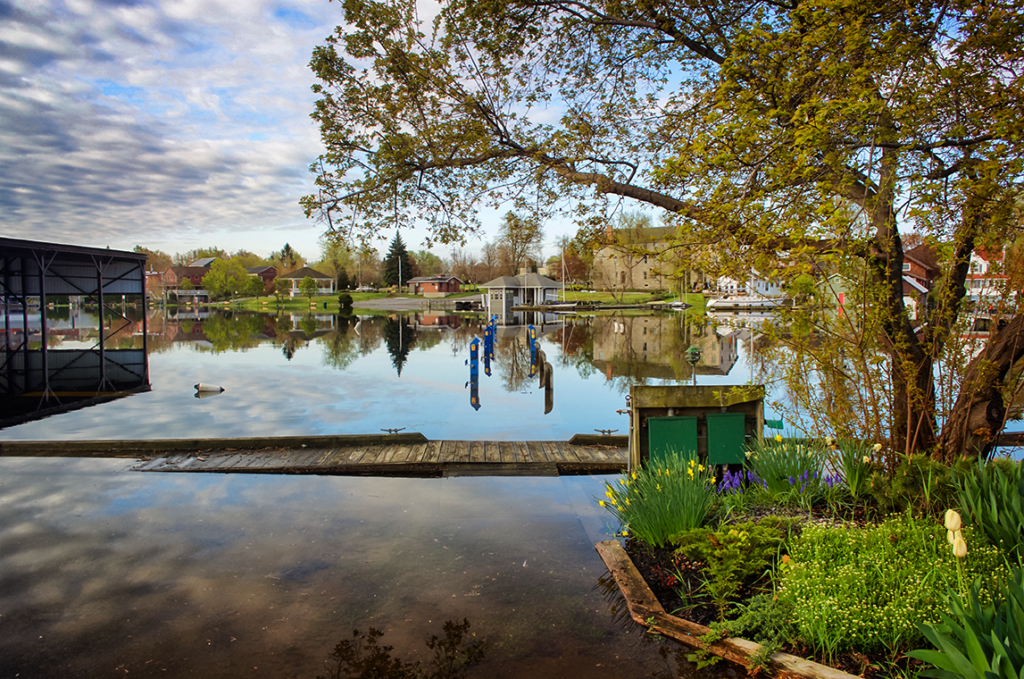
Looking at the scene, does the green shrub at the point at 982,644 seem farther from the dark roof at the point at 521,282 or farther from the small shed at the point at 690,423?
the dark roof at the point at 521,282

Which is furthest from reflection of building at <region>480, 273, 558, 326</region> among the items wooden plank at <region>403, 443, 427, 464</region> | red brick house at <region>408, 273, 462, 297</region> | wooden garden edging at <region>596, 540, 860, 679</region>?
wooden garden edging at <region>596, 540, 860, 679</region>

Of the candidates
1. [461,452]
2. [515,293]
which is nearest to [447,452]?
[461,452]

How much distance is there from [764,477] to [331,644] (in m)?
3.96

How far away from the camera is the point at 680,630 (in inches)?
153

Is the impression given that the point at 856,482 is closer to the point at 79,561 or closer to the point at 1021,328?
the point at 1021,328

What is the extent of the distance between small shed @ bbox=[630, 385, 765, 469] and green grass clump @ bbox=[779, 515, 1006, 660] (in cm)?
188

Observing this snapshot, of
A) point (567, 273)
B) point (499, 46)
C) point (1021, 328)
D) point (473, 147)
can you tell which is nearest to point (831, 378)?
point (1021, 328)

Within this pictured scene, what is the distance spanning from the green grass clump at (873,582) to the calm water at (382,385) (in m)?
2.31

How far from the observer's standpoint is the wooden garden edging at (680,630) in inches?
128

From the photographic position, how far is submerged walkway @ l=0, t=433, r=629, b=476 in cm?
820

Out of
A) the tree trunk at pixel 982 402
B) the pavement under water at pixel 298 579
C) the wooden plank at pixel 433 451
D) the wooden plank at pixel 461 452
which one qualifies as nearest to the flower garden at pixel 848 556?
the tree trunk at pixel 982 402

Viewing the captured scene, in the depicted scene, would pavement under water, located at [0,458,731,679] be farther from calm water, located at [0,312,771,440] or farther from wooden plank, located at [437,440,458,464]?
calm water, located at [0,312,771,440]

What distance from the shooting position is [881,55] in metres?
4.49

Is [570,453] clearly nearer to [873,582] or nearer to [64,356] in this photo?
[873,582]
